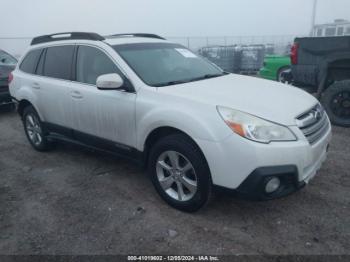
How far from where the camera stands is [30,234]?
3.09 m

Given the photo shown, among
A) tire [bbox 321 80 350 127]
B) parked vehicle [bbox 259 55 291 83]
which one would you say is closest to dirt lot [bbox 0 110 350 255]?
tire [bbox 321 80 350 127]

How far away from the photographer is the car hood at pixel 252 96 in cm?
279

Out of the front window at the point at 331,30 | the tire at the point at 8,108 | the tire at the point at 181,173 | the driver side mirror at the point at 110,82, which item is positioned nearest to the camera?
the tire at the point at 181,173

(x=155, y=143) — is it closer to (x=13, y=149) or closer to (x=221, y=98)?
(x=221, y=98)

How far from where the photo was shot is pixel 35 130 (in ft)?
17.2

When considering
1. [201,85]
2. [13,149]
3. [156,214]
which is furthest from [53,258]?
[13,149]

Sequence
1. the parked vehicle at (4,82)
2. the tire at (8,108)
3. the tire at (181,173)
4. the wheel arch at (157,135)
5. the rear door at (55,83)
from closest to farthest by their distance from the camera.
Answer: the tire at (181,173) < the wheel arch at (157,135) < the rear door at (55,83) < the parked vehicle at (4,82) < the tire at (8,108)

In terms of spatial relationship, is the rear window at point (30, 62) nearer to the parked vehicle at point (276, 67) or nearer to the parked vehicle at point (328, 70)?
the parked vehicle at point (328, 70)

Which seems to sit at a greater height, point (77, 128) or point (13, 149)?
point (77, 128)

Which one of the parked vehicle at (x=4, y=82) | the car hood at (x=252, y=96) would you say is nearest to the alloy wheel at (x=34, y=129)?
the car hood at (x=252, y=96)

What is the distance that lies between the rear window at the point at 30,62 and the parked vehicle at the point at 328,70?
4.75m

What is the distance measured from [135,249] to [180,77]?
1923mm

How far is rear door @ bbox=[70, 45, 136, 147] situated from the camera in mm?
3496

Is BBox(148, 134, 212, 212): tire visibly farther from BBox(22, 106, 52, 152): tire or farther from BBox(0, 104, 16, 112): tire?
BBox(0, 104, 16, 112): tire
